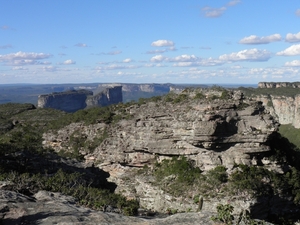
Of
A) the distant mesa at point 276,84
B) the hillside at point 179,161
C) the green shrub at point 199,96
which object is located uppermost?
the distant mesa at point 276,84

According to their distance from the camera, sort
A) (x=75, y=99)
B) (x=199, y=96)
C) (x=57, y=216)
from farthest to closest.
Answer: (x=75, y=99)
(x=199, y=96)
(x=57, y=216)

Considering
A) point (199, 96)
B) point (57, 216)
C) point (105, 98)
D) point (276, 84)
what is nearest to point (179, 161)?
point (199, 96)

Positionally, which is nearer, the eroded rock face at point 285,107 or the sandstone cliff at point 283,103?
the eroded rock face at point 285,107

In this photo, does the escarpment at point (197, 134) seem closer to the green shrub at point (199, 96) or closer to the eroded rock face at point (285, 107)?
the green shrub at point (199, 96)

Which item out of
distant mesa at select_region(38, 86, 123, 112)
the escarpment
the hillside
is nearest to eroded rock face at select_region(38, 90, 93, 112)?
distant mesa at select_region(38, 86, 123, 112)

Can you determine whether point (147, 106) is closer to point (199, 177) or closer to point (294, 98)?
point (199, 177)

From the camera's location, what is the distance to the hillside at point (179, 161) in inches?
1334

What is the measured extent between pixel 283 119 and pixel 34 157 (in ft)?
348

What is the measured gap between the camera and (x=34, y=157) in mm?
41875

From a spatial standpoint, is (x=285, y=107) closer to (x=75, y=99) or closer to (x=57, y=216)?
(x=75, y=99)

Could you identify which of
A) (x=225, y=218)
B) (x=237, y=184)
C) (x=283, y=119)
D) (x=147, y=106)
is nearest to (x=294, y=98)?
(x=283, y=119)

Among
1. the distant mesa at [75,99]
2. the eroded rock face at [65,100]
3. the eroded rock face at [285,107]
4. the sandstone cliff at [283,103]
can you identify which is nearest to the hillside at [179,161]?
the sandstone cliff at [283,103]

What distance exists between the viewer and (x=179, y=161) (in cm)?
3972

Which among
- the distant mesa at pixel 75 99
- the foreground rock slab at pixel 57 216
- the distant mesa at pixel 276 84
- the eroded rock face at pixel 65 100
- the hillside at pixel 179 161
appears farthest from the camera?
the distant mesa at pixel 75 99
